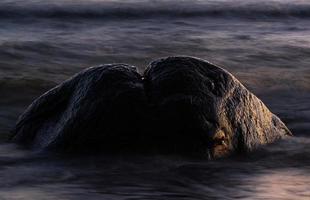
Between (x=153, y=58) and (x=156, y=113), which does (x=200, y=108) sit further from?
(x=153, y=58)

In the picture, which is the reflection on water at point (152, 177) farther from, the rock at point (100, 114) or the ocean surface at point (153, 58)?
the rock at point (100, 114)

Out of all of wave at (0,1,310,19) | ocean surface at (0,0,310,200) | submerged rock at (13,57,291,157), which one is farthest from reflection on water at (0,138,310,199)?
wave at (0,1,310,19)

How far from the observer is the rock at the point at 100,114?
4.98 meters

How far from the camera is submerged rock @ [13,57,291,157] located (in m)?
4.95

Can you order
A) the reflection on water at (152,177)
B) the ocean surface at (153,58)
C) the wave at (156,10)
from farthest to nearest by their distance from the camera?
the wave at (156,10), the ocean surface at (153,58), the reflection on water at (152,177)

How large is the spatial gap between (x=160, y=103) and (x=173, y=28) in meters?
7.70

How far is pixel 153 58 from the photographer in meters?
9.51

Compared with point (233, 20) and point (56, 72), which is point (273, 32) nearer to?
point (233, 20)

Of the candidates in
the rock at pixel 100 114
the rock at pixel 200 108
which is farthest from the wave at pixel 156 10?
the rock at pixel 200 108

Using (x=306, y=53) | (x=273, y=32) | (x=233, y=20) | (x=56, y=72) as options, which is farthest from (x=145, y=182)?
(x=233, y=20)

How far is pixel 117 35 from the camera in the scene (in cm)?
1152

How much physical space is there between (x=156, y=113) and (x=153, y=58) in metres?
4.58

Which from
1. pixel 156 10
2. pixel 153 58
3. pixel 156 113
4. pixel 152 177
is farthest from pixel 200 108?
pixel 156 10

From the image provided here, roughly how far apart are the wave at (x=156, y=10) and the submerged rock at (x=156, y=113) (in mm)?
8299
